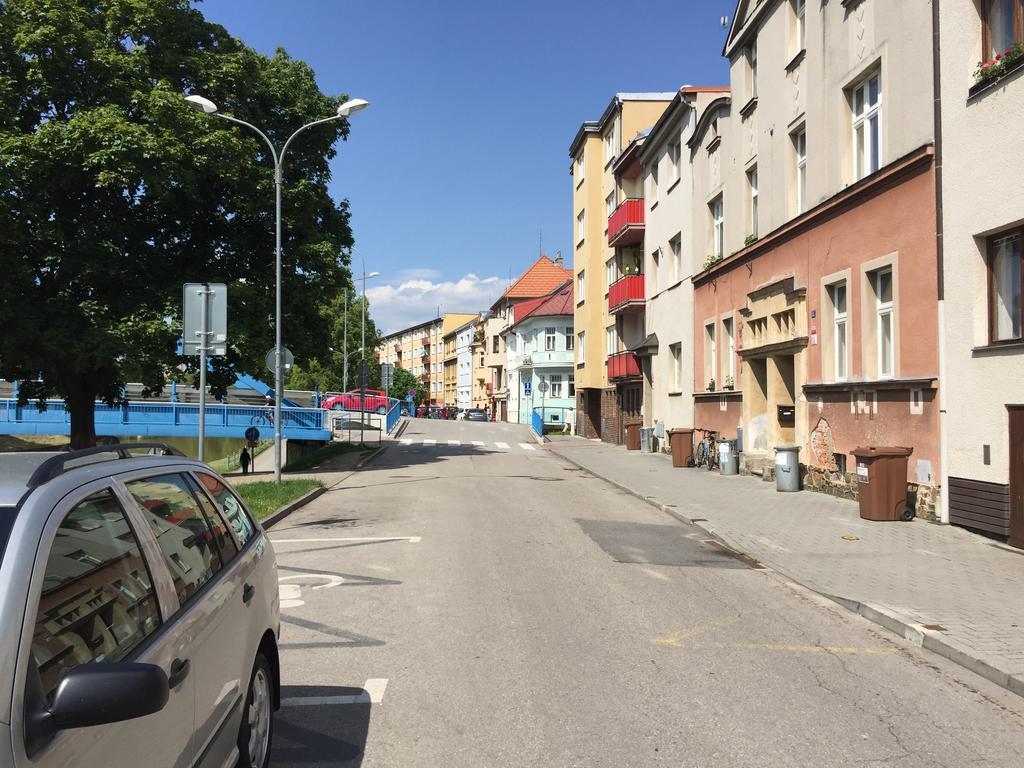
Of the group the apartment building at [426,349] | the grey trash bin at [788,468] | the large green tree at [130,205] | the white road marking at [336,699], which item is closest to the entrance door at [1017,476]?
the grey trash bin at [788,468]

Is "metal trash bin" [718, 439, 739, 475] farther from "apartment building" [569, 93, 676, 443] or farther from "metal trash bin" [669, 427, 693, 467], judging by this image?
"apartment building" [569, 93, 676, 443]

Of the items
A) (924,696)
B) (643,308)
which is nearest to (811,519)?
(924,696)

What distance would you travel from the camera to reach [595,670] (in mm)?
5195

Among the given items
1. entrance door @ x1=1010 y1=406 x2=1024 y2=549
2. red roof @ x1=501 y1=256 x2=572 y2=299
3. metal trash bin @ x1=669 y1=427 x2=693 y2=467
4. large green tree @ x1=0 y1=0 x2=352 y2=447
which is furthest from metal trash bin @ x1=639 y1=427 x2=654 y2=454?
red roof @ x1=501 y1=256 x2=572 y2=299

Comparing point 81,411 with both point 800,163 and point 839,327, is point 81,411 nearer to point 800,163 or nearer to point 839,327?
point 839,327

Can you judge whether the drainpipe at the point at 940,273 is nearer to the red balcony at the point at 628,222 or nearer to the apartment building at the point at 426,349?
the red balcony at the point at 628,222

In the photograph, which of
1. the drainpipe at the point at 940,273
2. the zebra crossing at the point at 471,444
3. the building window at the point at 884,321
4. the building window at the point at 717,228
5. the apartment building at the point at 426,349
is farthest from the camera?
the apartment building at the point at 426,349

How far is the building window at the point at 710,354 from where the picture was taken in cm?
2248

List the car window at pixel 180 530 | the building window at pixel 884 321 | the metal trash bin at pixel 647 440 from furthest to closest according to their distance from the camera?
the metal trash bin at pixel 647 440 < the building window at pixel 884 321 < the car window at pixel 180 530

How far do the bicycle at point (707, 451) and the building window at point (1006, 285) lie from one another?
36.9ft

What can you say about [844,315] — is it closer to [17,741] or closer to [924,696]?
[924,696]

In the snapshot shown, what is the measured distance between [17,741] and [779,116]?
18236 mm

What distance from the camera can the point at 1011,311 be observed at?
396 inches

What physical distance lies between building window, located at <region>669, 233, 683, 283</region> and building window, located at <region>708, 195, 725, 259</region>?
316cm
